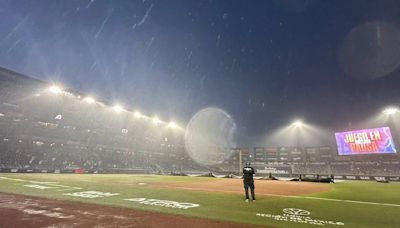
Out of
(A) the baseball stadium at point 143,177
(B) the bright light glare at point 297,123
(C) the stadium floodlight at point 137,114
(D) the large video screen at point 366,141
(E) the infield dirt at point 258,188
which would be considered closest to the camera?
(A) the baseball stadium at point 143,177

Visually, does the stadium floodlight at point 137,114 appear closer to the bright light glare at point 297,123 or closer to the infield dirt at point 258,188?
the infield dirt at point 258,188

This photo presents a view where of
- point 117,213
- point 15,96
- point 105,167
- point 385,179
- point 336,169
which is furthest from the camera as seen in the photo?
point 336,169

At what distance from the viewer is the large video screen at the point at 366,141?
49.8 m

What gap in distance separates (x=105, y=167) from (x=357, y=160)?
65.3m

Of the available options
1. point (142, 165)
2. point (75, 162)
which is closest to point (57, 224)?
point (75, 162)

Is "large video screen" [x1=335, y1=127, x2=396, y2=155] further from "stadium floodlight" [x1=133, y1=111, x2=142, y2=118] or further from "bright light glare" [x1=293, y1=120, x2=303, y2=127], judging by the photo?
"stadium floodlight" [x1=133, y1=111, x2=142, y2=118]

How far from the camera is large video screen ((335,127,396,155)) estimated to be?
49.8m

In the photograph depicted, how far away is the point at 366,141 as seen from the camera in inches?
2083

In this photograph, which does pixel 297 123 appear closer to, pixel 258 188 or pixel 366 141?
pixel 366 141

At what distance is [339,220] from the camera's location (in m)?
8.92

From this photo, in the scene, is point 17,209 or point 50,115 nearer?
point 17,209

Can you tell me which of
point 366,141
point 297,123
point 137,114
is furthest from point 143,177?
point 366,141

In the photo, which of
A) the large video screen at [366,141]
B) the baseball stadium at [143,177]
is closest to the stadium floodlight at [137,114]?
the baseball stadium at [143,177]

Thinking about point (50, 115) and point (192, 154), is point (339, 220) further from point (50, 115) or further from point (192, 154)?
point (192, 154)
